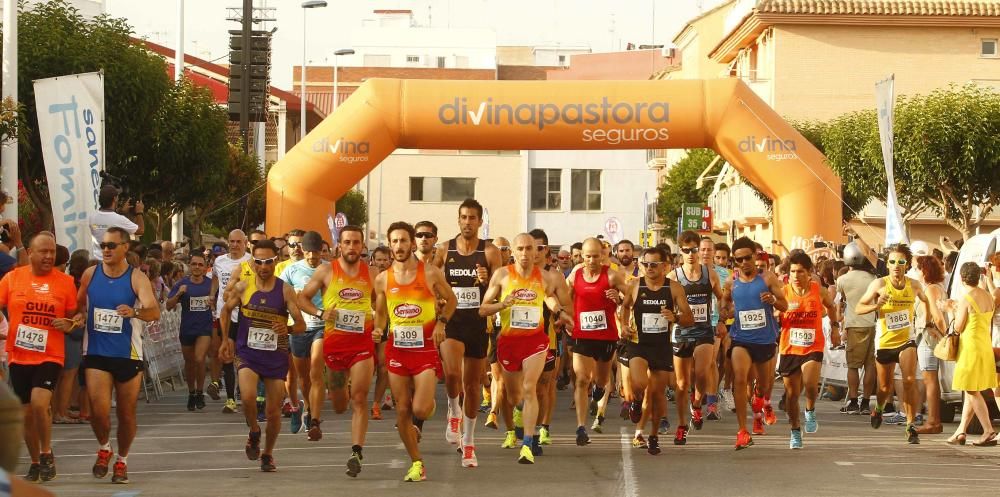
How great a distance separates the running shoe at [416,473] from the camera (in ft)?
35.7

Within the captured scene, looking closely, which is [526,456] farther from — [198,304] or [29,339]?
[198,304]

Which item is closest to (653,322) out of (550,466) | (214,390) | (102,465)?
(550,466)

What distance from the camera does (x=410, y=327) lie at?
36.8ft

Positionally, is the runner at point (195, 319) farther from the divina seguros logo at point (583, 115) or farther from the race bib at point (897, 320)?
the divina seguros logo at point (583, 115)

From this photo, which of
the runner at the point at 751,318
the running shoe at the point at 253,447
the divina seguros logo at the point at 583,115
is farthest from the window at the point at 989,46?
the running shoe at the point at 253,447

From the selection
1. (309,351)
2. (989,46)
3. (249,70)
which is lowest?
(309,351)

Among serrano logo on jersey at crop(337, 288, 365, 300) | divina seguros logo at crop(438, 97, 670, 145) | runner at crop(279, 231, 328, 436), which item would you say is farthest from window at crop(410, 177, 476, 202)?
serrano logo on jersey at crop(337, 288, 365, 300)

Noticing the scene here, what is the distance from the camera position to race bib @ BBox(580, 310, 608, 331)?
13.9m

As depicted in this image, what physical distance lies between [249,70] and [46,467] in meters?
22.9

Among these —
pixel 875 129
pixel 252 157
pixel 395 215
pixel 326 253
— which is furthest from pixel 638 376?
pixel 395 215

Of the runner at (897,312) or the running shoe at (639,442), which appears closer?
the running shoe at (639,442)

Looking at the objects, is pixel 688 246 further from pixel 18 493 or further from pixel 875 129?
pixel 875 129

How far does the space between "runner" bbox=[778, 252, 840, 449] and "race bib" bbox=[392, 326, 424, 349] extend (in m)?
3.81

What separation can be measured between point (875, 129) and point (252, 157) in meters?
18.5
